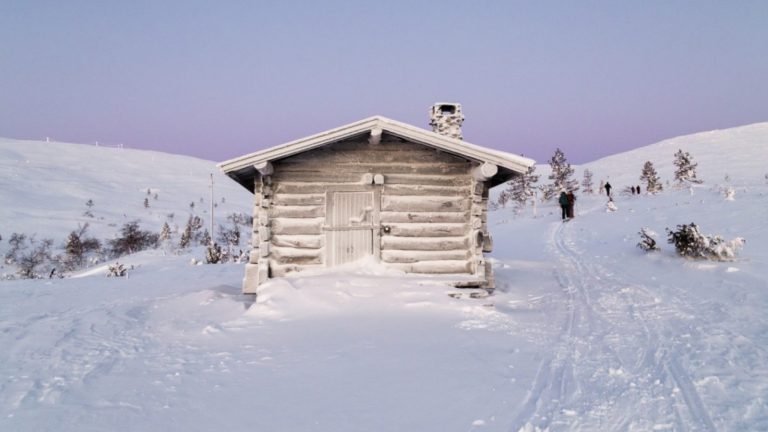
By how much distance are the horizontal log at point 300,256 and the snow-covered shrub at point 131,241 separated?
61.6 feet

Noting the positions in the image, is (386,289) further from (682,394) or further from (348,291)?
(682,394)

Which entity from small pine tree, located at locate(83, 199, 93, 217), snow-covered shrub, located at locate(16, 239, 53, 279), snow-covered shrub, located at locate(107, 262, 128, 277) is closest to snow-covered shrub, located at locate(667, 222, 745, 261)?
snow-covered shrub, located at locate(107, 262, 128, 277)

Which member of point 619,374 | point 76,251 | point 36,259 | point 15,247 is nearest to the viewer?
point 619,374

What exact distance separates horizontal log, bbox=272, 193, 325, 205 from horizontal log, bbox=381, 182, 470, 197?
4.46 feet

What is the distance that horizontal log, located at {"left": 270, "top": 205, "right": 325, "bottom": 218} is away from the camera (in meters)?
9.55

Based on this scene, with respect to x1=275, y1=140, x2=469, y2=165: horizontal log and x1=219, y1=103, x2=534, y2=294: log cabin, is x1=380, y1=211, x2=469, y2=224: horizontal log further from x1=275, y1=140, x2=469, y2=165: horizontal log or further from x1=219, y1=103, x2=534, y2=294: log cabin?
x1=275, y1=140, x2=469, y2=165: horizontal log

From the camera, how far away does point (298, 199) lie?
959cm

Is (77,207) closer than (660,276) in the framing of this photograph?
No

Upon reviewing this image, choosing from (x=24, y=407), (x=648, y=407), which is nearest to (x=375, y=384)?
(x=648, y=407)

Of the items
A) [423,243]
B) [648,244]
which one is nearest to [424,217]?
[423,243]

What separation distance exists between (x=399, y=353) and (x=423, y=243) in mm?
4288

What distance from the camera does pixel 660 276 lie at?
1035cm

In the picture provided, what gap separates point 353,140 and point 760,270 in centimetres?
863

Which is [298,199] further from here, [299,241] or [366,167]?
[366,167]
